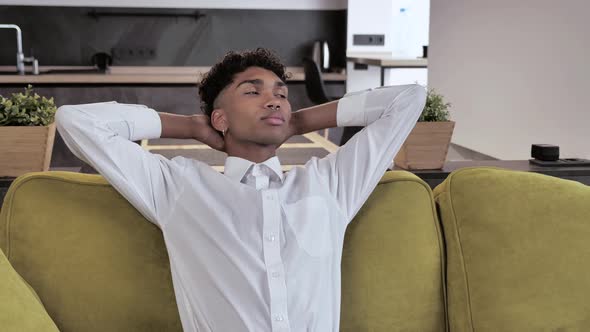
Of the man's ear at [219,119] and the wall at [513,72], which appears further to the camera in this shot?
the wall at [513,72]

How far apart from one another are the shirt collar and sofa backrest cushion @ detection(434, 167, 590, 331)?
1.54 ft

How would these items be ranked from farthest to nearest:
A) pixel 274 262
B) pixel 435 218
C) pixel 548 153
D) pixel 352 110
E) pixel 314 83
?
pixel 314 83 → pixel 548 153 → pixel 352 110 → pixel 435 218 → pixel 274 262

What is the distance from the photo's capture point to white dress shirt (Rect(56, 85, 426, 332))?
5.06 feet

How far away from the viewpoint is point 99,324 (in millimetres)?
1609

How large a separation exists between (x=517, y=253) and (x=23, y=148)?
139 cm

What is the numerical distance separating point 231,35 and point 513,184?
5.04 m

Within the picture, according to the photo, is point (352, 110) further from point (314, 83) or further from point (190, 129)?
point (314, 83)

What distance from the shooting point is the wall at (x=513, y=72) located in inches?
130

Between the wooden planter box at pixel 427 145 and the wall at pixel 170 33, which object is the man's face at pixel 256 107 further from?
the wall at pixel 170 33

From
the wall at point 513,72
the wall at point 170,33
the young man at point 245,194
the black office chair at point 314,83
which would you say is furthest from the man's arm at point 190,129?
the wall at point 170,33

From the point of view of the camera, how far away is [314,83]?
17.9 feet

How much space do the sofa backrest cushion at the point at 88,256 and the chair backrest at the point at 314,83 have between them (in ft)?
12.5

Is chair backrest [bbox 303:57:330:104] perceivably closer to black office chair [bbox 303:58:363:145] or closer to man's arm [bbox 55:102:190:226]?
black office chair [bbox 303:58:363:145]

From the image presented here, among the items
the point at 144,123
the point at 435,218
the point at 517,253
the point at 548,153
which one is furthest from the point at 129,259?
the point at 548,153
